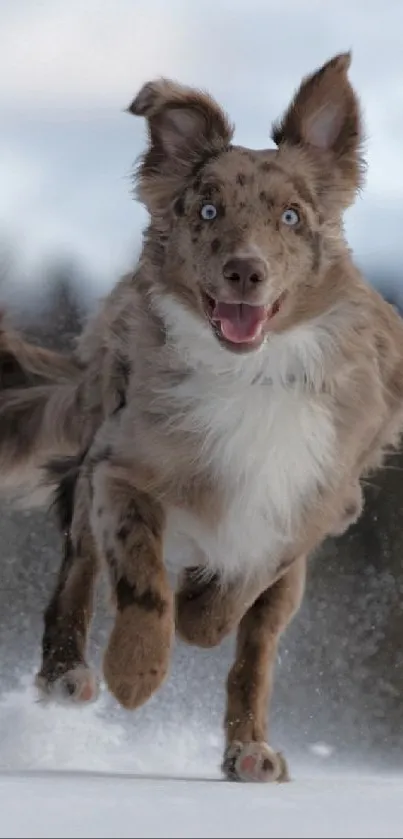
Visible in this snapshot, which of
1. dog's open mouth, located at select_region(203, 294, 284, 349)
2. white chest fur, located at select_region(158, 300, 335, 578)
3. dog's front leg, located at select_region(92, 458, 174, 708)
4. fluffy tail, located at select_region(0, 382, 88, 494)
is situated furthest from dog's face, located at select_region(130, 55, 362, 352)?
fluffy tail, located at select_region(0, 382, 88, 494)

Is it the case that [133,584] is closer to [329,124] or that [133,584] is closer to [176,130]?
[176,130]

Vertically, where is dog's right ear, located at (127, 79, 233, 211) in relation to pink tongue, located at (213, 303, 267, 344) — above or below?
above

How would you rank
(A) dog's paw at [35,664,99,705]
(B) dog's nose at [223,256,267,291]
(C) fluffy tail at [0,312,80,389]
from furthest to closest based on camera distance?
(C) fluffy tail at [0,312,80,389] < (A) dog's paw at [35,664,99,705] < (B) dog's nose at [223,256,267,291]

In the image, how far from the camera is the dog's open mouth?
4059mm

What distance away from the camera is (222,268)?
3.99 meters

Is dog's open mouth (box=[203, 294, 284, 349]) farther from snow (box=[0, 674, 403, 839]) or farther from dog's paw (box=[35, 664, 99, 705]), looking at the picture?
dog's paw (box=[35, 664, 99, 705])

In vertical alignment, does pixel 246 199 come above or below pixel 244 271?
above

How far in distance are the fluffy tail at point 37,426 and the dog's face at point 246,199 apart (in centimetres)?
109

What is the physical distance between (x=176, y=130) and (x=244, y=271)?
829 millimetres

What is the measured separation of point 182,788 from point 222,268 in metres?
1.44

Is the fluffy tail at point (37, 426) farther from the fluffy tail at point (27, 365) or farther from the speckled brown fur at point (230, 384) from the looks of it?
the speckled brown fur at point (230, 384)

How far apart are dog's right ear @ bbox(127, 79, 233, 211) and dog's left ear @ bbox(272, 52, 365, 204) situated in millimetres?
207

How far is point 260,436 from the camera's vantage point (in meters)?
4.47

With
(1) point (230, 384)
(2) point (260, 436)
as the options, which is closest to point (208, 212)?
(1) point (230, 384)
